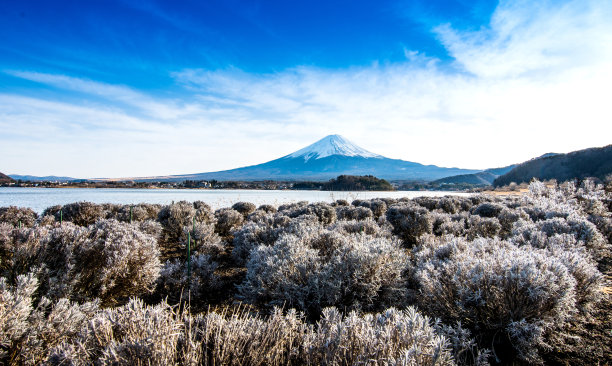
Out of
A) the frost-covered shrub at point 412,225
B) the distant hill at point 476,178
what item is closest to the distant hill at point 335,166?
the distant hill at point 476,178

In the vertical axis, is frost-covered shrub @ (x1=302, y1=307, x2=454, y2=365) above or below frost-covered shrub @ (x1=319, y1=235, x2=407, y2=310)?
above

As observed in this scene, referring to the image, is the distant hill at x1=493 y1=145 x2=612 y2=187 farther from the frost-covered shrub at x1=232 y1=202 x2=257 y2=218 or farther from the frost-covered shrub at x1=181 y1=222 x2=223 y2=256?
the frost-covered shrub at x1=181 y1=222 x2=223 y2=256

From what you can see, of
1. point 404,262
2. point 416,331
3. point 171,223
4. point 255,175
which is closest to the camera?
point 416,331

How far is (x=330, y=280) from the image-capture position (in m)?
3.72

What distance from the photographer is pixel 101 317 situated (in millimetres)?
1969

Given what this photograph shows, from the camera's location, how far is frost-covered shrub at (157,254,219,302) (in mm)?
4652

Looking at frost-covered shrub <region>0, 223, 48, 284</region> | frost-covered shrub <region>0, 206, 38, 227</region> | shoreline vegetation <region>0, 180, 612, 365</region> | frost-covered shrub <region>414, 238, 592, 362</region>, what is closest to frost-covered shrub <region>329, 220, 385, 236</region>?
shoreline vegetation <region>0, 180, 612, 365</region>

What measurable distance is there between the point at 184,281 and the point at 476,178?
103 m

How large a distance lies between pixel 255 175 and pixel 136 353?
127 m

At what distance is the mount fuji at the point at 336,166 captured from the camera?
134 metres

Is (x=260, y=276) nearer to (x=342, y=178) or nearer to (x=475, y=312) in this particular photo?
(x=475, y=312)

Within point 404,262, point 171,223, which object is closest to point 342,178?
point 171,223

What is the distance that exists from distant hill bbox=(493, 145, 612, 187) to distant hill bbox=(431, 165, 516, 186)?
15.6 metres

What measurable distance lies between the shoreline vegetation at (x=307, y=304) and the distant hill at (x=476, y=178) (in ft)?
253
